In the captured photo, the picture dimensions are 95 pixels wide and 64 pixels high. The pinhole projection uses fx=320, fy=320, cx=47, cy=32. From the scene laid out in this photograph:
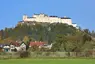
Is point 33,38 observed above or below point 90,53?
above

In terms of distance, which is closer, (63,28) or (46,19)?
(63,28)

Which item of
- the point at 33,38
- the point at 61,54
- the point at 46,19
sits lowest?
the point at 61,54

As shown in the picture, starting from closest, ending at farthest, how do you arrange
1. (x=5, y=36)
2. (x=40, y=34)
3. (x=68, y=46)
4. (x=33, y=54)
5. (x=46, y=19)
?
(x=33, y=54) → (x=68, y=46) → (x=40, y=34) → (x=5, y=36) → (x=46, y=19)

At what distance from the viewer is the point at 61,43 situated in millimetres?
63594

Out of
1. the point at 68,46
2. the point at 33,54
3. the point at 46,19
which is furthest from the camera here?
the point at 46,19

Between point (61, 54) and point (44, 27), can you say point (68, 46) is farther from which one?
point (44, 27)

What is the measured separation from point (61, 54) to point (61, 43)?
14.0 meters

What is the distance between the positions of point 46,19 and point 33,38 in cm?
3690

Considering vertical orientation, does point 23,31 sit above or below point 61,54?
above

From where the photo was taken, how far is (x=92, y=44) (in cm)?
6247

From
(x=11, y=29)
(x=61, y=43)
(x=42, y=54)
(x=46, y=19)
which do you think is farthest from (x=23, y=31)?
(x=42, y=54)

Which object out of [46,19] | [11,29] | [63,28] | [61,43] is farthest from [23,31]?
[61,43]

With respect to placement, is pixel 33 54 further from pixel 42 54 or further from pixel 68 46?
pixel 68 46

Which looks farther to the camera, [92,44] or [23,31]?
[23,31]
